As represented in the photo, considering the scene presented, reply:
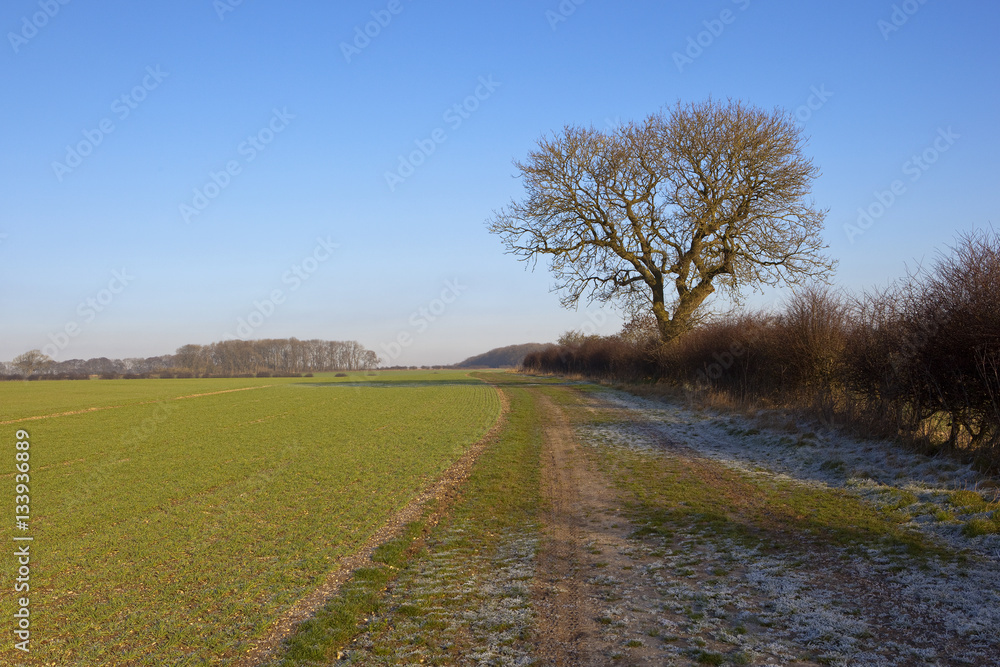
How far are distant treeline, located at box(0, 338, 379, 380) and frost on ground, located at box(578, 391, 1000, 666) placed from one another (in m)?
121

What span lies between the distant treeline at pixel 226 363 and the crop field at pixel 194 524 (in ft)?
350

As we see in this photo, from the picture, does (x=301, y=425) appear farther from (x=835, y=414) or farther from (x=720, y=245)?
(x=720, y=245)

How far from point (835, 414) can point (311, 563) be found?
1303cm

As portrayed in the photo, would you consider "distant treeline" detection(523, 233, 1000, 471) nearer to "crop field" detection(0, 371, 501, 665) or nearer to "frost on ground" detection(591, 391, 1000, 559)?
"frost on ground" detection(591, 391, 1000, 559)

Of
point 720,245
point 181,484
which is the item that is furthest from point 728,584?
point 720,245

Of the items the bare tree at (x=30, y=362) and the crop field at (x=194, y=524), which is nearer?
the crop field at (x=194, y=524)

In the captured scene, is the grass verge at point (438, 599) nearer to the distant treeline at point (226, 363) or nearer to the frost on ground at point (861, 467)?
the frost on ground at point (861, 467)

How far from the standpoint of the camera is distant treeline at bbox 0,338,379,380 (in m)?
110

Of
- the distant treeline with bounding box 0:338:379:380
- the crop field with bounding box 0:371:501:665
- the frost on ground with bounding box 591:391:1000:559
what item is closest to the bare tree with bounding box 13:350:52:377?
the distant treeline with bounding box 0:338:379:380

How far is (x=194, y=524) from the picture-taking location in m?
8.64

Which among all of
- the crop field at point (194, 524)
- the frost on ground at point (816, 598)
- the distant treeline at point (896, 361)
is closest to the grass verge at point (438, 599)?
the crop field at point (194, 524)

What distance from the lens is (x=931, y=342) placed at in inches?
411

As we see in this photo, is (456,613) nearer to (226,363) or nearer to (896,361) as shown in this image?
(896,361)

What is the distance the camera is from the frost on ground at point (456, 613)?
443 cm
